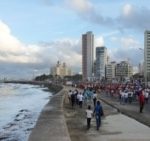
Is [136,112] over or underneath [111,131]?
over

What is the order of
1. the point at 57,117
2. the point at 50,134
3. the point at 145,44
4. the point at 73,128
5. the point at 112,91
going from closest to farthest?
the point at 50,134, the point at 73,128, the point at 57,117, the point at 112,91, the point at 145,44

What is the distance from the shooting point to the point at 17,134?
86.5ft

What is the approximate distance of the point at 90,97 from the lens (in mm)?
47719

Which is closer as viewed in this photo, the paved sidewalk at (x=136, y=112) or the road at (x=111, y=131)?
the road at (x=111, y=131)

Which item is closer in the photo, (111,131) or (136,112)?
(111,131)

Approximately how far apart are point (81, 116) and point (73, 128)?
7424 mm

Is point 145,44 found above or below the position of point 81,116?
above

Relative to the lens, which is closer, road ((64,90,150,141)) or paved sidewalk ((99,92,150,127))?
road ((64,90,150,141))

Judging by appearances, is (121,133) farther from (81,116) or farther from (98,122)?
(81,116)

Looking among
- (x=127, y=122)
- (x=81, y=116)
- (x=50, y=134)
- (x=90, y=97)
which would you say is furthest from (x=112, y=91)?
(x=50, y=134)

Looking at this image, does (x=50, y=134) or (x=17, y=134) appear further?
(x=17, y=134)

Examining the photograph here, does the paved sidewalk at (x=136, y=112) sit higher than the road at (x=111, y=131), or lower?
higher

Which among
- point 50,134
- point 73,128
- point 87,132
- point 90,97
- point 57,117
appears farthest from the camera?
point 90,97

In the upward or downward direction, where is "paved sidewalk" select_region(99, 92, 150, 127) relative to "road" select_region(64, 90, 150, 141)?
upward
